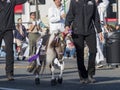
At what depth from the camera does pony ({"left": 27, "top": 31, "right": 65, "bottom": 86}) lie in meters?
14.6

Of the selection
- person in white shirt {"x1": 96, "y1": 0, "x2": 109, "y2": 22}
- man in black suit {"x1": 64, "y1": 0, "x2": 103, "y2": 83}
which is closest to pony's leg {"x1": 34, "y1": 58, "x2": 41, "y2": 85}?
man in black suit {"x1": 64, "y1": 0, "x2": 103, "y2": 83}

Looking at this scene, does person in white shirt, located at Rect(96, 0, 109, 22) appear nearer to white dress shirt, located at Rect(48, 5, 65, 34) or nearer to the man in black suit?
white dress shirt, located at Rect(48, 5, 65, 34)

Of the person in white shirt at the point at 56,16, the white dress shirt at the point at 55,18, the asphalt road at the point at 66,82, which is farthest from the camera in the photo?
the white dress shirt at the point at 55,18

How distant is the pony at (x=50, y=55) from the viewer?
14625 millimetres

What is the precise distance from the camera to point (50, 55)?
14609 millimetres

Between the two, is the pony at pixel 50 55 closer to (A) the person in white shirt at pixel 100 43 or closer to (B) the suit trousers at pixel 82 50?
(B) the suit trousers at pixel 82 50

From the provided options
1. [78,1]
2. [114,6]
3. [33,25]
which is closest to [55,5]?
[78,1]

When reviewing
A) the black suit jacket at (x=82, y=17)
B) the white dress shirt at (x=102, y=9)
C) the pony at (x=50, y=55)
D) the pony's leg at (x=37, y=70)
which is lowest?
the pony's leg at (x=37, y=70)

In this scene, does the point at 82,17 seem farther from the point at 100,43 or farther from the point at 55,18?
the point at 100,43

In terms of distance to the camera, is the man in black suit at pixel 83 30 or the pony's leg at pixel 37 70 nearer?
the pony's leg at pixel 37 70

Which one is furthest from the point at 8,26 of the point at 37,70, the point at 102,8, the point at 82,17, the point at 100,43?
the point at 102,8

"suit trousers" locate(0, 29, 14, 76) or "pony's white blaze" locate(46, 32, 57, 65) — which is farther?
"suit trousers" locate(0, 29, 14, 76)

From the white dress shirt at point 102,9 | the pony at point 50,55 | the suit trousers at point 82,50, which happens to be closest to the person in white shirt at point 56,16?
the suit trousers at point 82,50

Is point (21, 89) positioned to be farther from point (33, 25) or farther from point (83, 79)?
point (33, 25)
